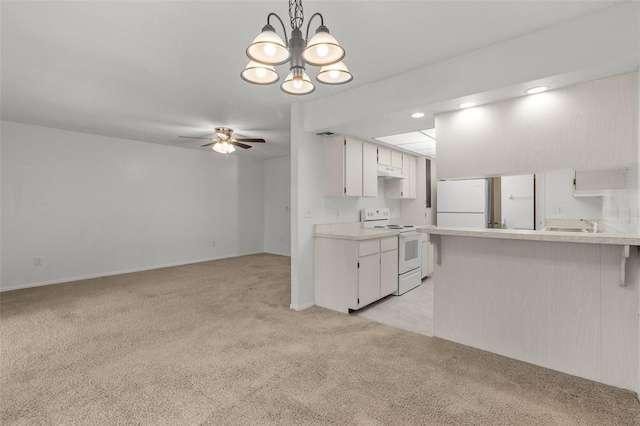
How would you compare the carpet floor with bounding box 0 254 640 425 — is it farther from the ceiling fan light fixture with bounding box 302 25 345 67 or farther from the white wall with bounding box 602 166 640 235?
the ceiling fan light fixture with bounding box 302 25 345 67

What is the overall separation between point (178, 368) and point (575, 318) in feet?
9.73

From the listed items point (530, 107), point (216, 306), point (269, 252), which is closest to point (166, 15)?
point (530, 107)

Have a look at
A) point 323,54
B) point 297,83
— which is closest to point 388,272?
point 297,83

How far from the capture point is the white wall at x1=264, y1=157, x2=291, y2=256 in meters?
7.67

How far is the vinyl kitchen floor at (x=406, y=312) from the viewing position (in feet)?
10.5

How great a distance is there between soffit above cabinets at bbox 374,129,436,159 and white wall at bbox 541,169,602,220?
1609mm

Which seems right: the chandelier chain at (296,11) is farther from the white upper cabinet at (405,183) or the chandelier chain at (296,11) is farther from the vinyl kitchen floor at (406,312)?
the white upper cabinet at (405,183)

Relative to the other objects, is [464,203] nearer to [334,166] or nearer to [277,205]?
[334,166]

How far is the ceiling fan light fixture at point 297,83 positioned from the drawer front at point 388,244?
250cm

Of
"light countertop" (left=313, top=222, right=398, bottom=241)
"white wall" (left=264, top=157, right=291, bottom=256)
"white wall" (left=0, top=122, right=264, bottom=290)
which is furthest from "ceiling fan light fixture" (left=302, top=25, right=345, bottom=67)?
"white wall" (left=264, top=157, right=291, bottom=256)

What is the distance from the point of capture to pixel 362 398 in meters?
1.93

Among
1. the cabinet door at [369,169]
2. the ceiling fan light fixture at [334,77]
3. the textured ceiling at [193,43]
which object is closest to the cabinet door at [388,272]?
the cabinet door at [369,169]

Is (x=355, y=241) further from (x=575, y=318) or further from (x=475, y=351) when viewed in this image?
(x=575, y=318)

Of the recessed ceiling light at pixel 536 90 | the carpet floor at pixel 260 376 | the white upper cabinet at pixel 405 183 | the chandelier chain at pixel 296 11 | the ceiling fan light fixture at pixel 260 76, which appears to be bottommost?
the carpet floor at pixel 260 376
